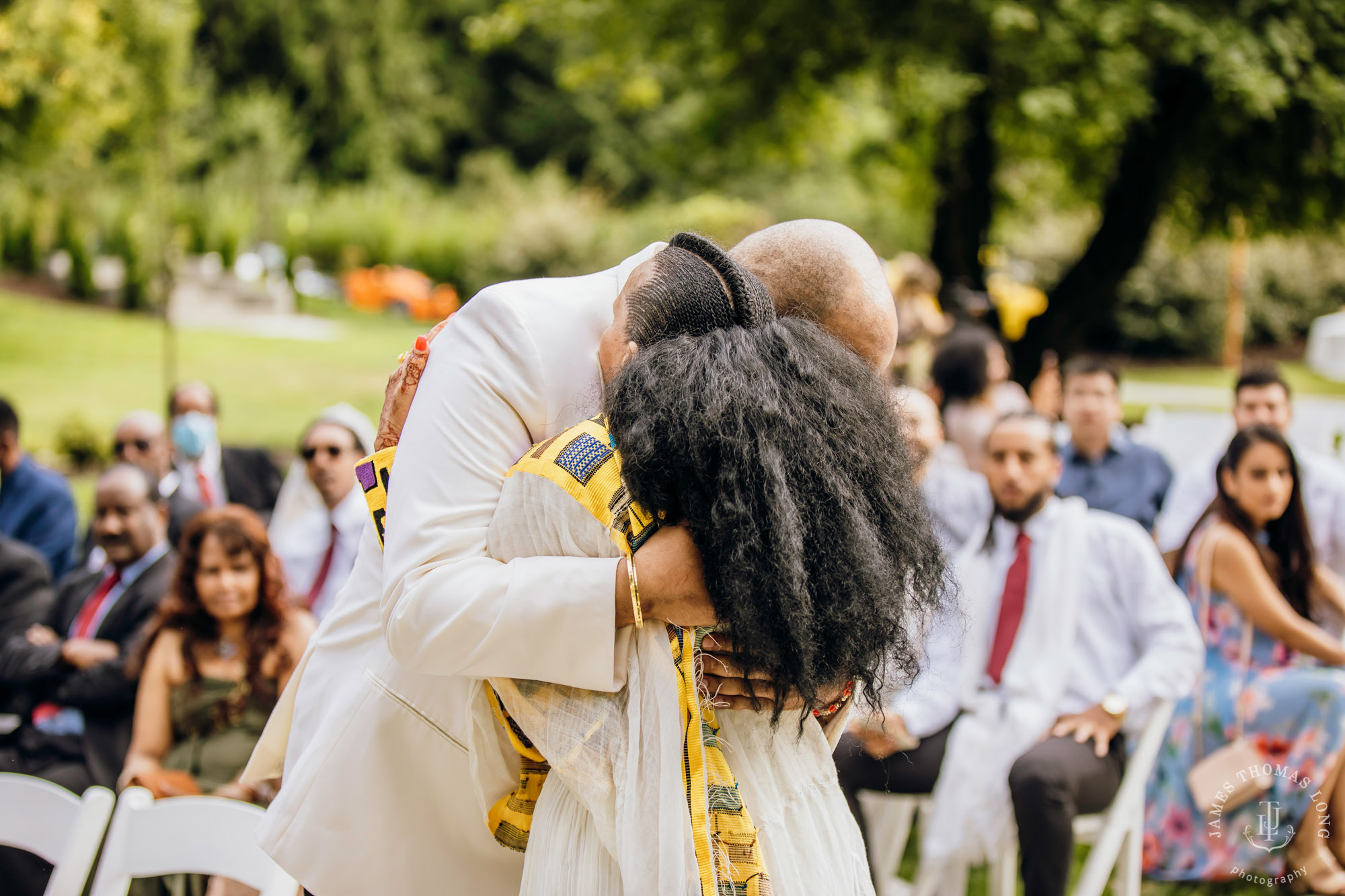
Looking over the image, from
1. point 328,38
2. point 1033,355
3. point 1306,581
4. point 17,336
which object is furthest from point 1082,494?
point 328,38

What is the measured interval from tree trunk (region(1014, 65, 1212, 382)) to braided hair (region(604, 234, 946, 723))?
884 cm

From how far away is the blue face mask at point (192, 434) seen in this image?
6.65 metres

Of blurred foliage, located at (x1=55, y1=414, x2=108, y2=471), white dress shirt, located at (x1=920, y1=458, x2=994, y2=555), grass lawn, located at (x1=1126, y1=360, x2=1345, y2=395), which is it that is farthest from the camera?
grass lawn, located at (x1=1126, y1=360, x2=1345, y2=395)

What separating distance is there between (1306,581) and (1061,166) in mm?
9766

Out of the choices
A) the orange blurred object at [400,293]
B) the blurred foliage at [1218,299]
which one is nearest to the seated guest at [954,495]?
the blurred foliage at [1218,299]

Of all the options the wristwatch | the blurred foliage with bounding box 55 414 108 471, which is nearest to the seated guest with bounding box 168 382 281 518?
the wristwatch

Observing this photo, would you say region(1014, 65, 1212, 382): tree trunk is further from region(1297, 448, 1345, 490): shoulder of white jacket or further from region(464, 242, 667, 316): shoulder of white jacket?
region(464, 242, 667, 316): shoulder of white jacket

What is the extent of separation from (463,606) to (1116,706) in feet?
9.34

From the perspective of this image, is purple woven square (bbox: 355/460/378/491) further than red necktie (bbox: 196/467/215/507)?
No

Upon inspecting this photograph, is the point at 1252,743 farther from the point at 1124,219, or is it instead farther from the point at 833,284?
the point at 1124,219

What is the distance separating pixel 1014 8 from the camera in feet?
25.7

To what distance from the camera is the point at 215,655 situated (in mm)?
3959

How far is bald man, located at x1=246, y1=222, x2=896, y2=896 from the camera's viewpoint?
1.49 m

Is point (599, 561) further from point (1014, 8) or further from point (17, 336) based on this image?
point (17, 336)
